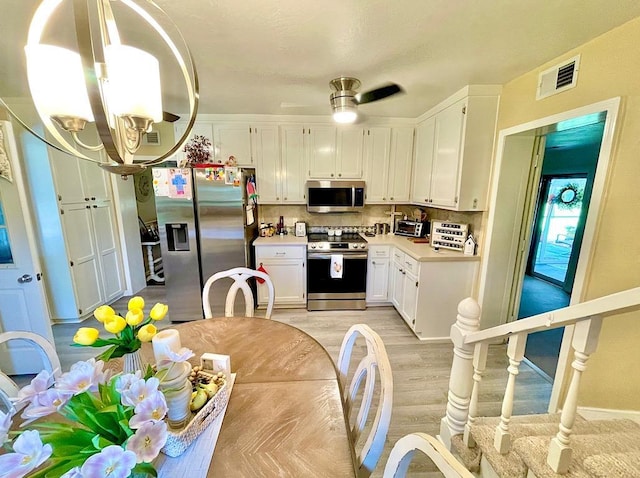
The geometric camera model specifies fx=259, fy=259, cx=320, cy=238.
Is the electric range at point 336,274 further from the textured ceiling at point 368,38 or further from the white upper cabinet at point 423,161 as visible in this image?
the textured ceiling at point 368,38

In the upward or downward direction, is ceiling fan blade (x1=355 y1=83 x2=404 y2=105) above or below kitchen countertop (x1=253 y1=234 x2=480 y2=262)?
above

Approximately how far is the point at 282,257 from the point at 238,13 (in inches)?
93.0

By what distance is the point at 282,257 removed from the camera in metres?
3.25

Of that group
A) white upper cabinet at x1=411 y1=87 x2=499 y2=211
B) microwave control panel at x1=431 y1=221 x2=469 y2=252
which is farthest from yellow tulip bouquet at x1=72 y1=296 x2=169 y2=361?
microwave control panel at x1=431 y1=221 x2=469 y2=252

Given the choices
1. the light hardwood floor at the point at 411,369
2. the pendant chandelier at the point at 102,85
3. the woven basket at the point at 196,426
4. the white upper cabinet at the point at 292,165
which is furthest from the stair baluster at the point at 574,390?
the white upper cabinet at the point at 292,165

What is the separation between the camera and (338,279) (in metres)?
3.29

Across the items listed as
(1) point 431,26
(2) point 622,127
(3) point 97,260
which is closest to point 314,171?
(1) point 431,26

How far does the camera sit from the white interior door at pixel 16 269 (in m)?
1.87

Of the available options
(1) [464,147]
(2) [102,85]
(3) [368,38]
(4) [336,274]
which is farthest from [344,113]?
(4) [336,274]

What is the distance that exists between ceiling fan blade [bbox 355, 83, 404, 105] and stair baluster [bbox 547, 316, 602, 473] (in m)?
1.53

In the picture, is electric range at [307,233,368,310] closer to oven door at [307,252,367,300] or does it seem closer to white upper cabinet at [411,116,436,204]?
oven door at [307,252,367,300]

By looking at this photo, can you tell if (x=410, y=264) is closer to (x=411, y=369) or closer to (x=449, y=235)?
(x=449, y=235)

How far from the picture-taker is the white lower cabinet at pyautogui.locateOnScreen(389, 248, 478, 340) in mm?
2631

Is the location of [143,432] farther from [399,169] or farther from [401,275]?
[399,169]
